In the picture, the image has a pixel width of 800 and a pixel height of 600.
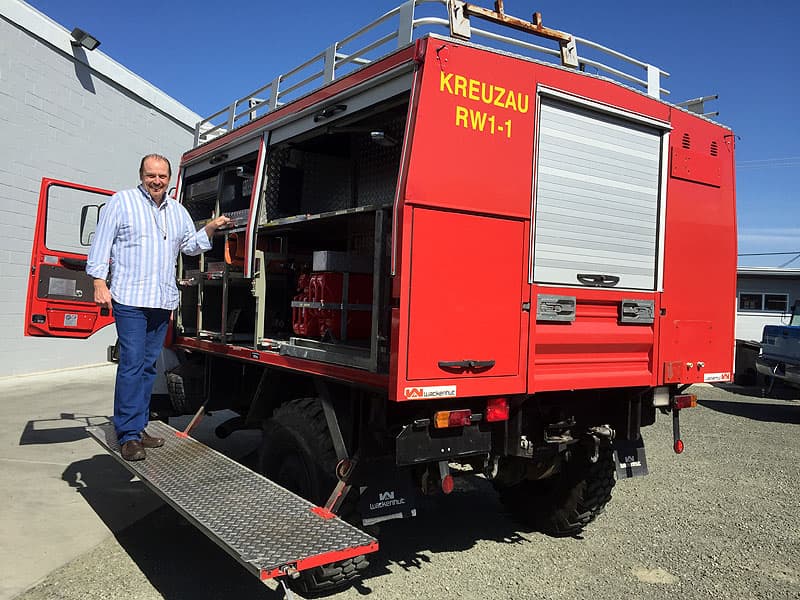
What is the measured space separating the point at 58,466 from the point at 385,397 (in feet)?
13.1

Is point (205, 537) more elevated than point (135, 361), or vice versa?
point (135, 361)

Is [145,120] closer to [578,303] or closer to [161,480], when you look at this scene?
[161,480]

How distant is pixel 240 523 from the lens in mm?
3104

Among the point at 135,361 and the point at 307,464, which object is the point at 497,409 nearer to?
the point at 307,464

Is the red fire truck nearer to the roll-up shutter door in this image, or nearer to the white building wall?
the roll-up shutter door

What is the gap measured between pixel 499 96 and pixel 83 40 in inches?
424

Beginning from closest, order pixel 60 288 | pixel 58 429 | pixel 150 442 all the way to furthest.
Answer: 1. pixel 150 442
2. pixel 60 288
3. pixel 58 429

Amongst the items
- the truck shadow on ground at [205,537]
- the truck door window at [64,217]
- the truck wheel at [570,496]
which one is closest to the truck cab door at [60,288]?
the truck shadow on ground at [205,537]

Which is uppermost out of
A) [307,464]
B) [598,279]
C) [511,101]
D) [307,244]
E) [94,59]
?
[94,59]

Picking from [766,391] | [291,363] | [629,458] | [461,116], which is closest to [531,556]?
[629,458]

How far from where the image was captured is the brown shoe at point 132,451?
13.7ft

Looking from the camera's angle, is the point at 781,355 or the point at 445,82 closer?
the point at 445,82

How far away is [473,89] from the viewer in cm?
317

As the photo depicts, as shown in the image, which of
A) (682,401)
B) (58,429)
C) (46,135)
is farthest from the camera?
(46,135)
